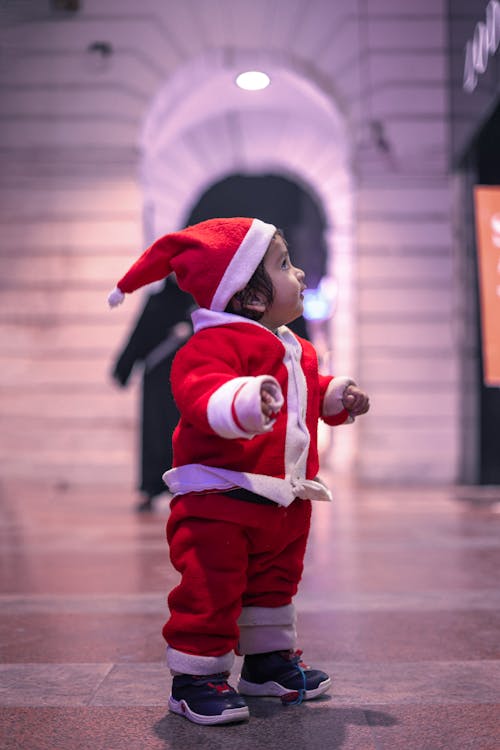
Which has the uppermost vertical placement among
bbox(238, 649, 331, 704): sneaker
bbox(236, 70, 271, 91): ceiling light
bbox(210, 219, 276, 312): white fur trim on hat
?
bbox(236, 70, 271, 91): ceiling light

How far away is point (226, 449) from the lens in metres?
2.10

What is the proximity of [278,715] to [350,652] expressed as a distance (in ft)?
2.05

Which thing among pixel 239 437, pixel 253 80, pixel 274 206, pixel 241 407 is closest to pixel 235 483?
pixel 239 437

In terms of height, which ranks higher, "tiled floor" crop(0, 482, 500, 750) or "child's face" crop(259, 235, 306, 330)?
"child's face" crop(259, 235, 306, 330)

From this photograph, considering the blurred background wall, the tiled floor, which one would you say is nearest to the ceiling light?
the blurred background wall

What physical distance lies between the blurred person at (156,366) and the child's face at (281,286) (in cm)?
410

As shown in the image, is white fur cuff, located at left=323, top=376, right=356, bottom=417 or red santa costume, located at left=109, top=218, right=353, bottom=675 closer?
red santa costume, located at left=109, top=218, right=353, bottom=675

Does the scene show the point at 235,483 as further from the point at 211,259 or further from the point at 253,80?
the point at 253,80

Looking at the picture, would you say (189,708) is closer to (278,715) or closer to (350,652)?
(278,715)

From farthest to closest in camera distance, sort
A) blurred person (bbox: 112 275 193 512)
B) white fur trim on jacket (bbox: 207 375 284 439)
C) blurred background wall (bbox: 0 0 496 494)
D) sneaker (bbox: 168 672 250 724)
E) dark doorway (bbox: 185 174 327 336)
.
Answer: dark doorway (bbox: 185 174 327 336) < blurred background wall (bbox: 0 0 496 494) < blurred person (bbox: 112 275 193 512) < sneaker (bbox: 168 672 250 724) < white fur trim on jacket (bbox: 207 375 284 439)

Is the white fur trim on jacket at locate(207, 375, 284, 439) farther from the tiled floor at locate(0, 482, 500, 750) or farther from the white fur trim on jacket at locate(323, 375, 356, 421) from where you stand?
the tiled floor at locate(0, 482, 500, 750)

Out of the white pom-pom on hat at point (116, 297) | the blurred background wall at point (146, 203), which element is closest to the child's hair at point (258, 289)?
the white pom-pom on hat at point (116, 297)

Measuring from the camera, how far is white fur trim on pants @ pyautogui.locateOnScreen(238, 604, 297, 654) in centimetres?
221

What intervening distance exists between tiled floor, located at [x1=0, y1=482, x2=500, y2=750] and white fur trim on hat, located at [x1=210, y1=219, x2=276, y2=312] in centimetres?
95
